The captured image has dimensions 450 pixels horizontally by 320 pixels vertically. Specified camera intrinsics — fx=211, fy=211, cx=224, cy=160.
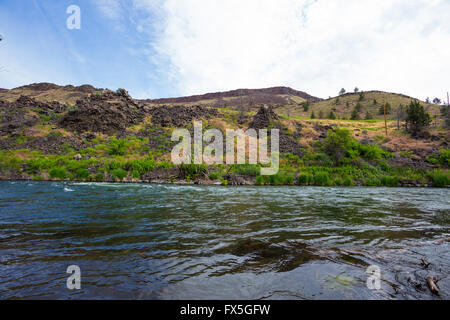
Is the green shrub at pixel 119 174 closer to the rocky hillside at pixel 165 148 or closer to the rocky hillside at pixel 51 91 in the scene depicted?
the rocky hillside at pixel 165 148

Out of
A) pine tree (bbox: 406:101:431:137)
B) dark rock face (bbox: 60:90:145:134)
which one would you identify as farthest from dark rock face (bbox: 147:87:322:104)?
pine tree (bbox: 406:101:431:137)

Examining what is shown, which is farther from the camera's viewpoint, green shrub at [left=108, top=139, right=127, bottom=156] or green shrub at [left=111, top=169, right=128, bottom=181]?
green shrub at [left=108, top=139, right=127, bottom=156]

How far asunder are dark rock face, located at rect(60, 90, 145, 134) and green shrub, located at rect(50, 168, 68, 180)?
19.2 m

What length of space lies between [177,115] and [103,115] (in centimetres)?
1537

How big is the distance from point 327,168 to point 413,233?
2642 cm

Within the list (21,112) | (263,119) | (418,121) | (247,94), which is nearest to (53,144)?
(21,112)

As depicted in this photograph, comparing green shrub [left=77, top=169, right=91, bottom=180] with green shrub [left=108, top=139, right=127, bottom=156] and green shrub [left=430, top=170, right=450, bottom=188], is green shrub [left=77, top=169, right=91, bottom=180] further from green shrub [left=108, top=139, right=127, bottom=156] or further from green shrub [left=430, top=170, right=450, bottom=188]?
green shrub [left=430, top=170, right=450, bottom=188]

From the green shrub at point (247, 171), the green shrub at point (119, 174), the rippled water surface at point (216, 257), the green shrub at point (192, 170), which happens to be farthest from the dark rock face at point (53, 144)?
the rippled water surface at point (216, 257)

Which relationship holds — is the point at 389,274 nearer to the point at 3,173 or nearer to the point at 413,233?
the point at 413,233

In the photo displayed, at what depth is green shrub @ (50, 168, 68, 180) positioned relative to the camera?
23.9 m

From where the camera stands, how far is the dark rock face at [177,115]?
47656 mm

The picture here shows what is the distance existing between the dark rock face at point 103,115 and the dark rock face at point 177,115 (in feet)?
13.0

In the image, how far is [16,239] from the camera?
180 inches
